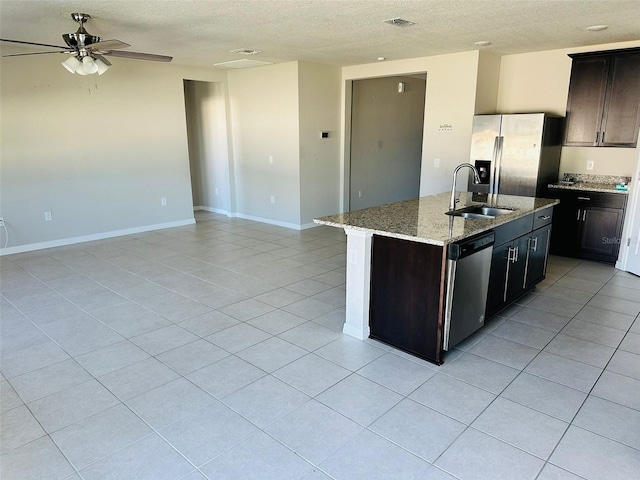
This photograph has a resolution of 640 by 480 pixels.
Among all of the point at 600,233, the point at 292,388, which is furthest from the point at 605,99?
the point at 292,388

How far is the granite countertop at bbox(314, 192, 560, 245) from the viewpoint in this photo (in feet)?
8.98

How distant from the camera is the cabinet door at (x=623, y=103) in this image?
15.3 feet

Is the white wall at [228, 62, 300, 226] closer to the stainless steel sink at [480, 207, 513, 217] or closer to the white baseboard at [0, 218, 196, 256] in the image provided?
the white baseboard at [0, 218, 196, 256]

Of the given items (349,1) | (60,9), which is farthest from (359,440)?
(60,9)

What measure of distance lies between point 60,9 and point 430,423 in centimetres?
407

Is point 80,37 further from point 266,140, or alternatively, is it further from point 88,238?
point 266,140

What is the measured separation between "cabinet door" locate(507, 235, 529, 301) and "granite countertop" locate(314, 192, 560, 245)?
0.27 m

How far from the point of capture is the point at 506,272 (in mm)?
3438

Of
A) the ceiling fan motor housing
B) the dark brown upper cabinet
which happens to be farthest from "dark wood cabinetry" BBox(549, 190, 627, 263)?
the ceiling fan motor housing

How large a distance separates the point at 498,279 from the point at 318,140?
13.8 ft

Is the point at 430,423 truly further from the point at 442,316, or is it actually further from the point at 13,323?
the point at 13,323

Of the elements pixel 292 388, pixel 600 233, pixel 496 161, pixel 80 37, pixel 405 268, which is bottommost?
pixel 292 388

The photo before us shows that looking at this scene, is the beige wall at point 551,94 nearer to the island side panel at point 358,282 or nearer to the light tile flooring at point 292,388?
the light tile flooring at point 292,388

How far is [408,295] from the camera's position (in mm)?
2914
